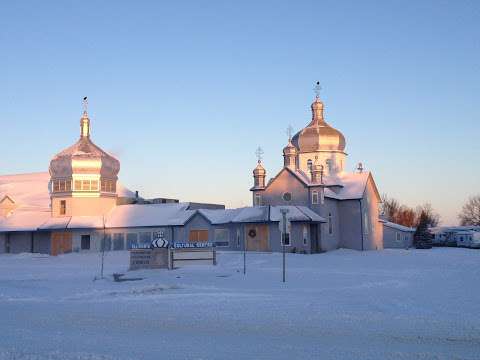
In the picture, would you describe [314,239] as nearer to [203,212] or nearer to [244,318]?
[203,212]

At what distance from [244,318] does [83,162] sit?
37083mm

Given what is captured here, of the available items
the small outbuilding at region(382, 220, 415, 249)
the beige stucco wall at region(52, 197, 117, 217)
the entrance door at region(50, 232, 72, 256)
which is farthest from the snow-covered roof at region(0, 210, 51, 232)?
the small outbuilding at region(382, 220, 415, 249)

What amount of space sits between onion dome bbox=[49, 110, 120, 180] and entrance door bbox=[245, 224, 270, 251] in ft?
44.8

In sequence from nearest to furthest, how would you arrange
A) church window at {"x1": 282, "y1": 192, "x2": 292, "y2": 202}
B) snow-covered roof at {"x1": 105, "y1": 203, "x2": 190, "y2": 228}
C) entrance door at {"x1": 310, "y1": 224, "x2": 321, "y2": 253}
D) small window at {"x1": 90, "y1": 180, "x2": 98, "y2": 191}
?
entrance door at {"x1": 310, "y1": 224, "x2": 321, "y2": 253}
snow-covered roof at {"x1": 105, "y1": 203, "x2": 190, "y2": 228}
church window at {"x1": 282, "y1": 192, "x2": 292, "y2": 202}
small window at {"x1": 90, "y1": 180, "x2": 98, "y2": 191}

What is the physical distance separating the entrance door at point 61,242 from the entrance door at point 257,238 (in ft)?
47.6

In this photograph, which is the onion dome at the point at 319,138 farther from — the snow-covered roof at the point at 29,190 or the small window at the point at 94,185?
the small window at the point at 94,185

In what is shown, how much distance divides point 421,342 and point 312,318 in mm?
2977

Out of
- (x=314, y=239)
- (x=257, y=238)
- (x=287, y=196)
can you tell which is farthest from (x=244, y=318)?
(x=287, y=196)

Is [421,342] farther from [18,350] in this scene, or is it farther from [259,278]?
[259,278]

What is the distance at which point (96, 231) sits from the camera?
153ft

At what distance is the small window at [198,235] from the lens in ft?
143

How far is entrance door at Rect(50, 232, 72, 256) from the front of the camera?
153ft

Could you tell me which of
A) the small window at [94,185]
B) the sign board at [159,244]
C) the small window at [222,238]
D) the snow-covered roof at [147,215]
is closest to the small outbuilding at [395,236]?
the small window at [222,238]

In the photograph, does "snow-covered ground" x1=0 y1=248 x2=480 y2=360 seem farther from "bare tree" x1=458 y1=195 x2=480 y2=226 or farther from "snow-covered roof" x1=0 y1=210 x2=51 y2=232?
"bare tree" x1=458 y1=195 x2=480 y2=226
